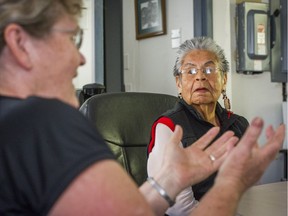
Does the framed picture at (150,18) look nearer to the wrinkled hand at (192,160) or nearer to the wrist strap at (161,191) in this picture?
the wrinkled hand at (192,160)

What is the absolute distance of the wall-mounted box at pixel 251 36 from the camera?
8.52 ft

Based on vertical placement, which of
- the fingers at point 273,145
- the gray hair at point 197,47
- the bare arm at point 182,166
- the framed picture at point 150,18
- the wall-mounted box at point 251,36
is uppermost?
the framed picture at point 150,18

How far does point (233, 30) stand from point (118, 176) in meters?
2.19

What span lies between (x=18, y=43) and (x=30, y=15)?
2.1 inches

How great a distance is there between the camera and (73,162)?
1.97 feet

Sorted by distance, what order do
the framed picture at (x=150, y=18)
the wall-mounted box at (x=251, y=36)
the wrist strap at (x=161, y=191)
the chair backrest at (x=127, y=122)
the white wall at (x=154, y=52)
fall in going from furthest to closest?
the framed picture at (x=150, y=18)
the white wall at (x=154, y=52)
the wall-mounted box at (x=251, y=36)
the chair backrest at (x=127, y=122)
the wrist strap at (x=161, y=191)

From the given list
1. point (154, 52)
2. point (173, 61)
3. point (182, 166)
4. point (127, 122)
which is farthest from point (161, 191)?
point (154, 52)

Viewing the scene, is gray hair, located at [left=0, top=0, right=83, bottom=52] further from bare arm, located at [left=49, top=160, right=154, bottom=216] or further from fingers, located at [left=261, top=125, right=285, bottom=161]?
fingers, located at [left=261, top=125, right=285, bottom=161]

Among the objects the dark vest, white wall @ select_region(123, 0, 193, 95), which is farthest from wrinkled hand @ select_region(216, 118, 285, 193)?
white wall @ select_region(123, 0, 193, 95)

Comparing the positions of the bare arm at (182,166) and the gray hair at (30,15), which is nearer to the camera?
the gray hair at (30,15)

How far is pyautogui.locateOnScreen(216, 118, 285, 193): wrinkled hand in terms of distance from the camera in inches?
31.6

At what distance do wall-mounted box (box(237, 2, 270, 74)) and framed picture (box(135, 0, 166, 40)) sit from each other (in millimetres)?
586

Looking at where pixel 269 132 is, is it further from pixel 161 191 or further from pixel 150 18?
pixel 150 18

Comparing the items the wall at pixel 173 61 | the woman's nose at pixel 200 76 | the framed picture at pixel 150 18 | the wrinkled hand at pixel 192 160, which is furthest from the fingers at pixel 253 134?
the framed picture at pixel 150 18
